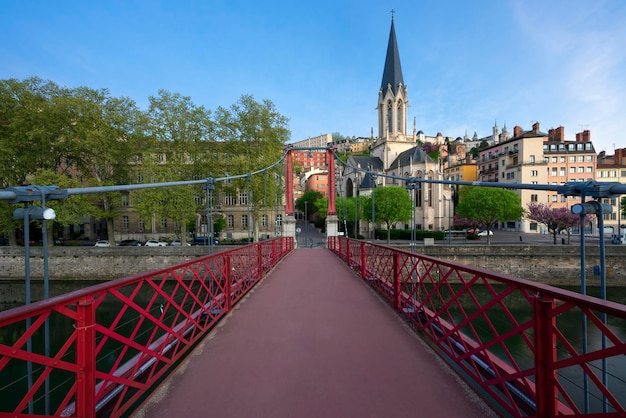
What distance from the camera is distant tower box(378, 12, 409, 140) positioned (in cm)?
4584

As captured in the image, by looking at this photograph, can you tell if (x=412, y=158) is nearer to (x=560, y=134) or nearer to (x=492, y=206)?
(x=492, y=206)

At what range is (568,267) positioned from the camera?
17.7 m

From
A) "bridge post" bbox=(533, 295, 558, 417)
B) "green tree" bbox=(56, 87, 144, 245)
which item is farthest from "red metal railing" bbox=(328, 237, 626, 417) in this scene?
"green tree" bbox=(56, 87, 144, 245)

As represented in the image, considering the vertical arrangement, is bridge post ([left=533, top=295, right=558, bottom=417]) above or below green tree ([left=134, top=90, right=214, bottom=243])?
below

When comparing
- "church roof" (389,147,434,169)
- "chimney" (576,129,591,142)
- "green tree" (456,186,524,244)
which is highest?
"chimney" (576,129,591,142)

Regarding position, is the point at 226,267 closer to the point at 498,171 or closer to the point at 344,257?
the point at 344,257

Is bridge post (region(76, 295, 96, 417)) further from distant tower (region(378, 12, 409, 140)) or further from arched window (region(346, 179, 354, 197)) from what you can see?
distant tower (region(378, 12, 409, 140))

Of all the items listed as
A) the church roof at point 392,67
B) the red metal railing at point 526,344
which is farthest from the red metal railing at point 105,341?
the church roof at point 392,67

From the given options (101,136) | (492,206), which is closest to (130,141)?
(101,136)

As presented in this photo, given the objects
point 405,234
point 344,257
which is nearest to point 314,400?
point 344,257

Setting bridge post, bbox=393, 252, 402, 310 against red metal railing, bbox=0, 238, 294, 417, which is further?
bridge post, bbox=393, 252, 402, 310

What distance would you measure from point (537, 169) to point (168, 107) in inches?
1622

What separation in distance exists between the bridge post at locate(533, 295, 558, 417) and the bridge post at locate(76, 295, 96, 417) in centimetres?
284

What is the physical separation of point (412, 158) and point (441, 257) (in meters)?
24.7
